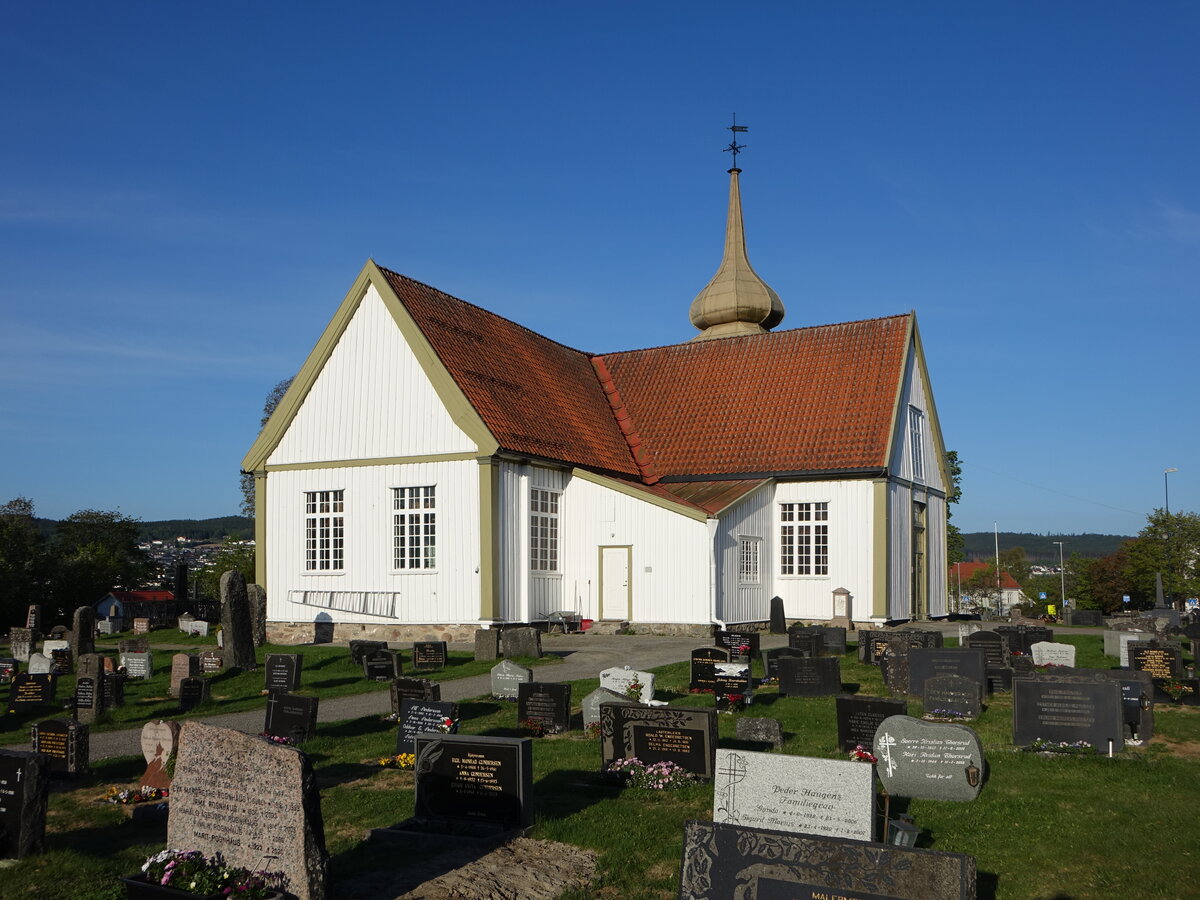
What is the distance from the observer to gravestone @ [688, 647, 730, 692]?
16.9 m

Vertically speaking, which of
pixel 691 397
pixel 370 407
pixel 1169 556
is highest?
pixel 691 397

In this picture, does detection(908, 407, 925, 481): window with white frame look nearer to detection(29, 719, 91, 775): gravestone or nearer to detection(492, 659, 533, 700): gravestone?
detection(492, 659, 533, 700): gravestone

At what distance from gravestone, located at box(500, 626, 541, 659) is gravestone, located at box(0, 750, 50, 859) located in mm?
13657

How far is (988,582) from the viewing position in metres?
127

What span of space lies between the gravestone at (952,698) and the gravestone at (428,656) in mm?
9679

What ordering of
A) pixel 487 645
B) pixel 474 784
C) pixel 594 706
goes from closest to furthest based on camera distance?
pixel 474 784 → pixel 594 706 → pixel 487 645

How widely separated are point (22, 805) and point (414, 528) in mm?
18831

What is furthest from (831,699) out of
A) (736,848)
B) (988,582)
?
(988,582)

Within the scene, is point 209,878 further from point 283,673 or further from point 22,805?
point 283,673

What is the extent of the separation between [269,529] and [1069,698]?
22.0m

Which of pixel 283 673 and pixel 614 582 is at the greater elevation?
pixel 614 582

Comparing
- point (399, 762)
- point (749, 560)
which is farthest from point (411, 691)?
point (749, 560)

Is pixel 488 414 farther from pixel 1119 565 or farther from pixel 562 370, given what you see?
pixel 1119 565

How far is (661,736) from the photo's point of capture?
11008mm
